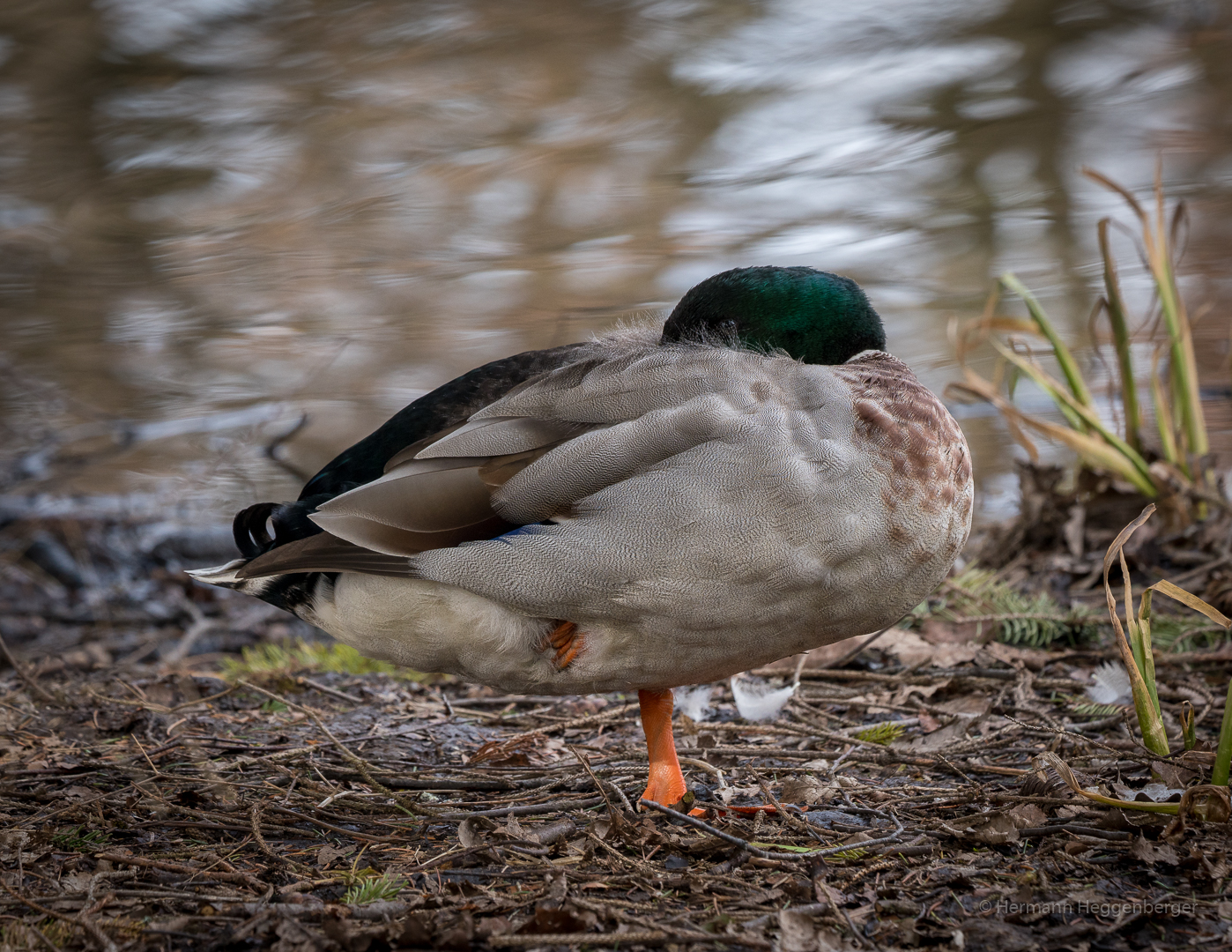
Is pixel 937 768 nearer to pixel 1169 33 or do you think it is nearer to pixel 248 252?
pixel 248 252

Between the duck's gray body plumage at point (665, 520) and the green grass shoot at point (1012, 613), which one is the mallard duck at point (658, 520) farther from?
the green grass shoot at point (1012, 613)

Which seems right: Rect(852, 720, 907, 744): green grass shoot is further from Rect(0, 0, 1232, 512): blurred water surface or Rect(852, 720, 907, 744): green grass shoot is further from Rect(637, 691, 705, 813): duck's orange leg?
Rect(0, 0, 1232, 512): blurred water surface

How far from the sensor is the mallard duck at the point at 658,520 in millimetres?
2326

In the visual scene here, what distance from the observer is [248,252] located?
356 inches

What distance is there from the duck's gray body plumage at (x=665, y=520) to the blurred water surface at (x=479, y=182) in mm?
4646

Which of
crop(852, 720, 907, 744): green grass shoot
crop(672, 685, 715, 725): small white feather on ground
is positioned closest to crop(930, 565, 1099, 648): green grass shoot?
crop(852, 720, 907, 744): green grass shoot

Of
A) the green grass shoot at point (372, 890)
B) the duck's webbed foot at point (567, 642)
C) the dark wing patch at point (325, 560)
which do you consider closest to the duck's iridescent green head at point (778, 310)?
the duck's webbed foot at point (567, 642)

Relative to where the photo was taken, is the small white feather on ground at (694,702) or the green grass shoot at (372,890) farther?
the small white feather on ground at (694,702)

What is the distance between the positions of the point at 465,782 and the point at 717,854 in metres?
0.78

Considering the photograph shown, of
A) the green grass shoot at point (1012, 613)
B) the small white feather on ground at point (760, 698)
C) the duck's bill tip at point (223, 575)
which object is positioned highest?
the duck's bill tip at point (223, 575)

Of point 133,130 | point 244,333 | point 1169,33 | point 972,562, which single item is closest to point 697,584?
point 972,562

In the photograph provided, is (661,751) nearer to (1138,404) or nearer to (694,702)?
(694,702)

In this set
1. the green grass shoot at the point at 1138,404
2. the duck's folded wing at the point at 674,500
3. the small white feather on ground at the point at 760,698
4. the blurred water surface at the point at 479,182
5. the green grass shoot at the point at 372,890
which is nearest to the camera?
the green grass shoot at the point at 372,890

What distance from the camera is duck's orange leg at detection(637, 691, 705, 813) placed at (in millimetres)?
2701
